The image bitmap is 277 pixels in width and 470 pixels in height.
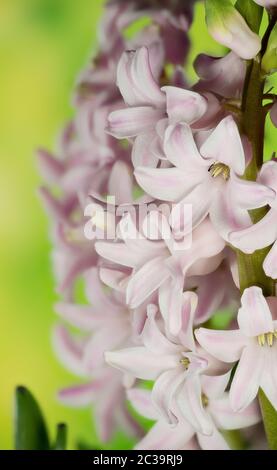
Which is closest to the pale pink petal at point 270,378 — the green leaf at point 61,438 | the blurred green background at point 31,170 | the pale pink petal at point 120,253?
the pale pink petal at point 120,253

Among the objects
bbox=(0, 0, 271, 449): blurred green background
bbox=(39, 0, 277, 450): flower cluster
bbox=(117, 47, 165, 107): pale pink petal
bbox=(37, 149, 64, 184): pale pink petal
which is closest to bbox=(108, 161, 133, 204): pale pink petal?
bbox=(39, 0, 277, 450): flower cluster

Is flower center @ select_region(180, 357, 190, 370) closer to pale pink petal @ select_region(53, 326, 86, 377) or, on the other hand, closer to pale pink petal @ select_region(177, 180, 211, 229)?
pale pink petal @ select_region(177, 180, 211, 229)

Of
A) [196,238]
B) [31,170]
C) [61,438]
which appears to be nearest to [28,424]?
[61,438]

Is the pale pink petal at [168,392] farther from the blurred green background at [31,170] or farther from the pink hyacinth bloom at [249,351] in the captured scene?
the blurred green background at [31,170]

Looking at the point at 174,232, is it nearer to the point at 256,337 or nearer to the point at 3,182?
the point at 256,337

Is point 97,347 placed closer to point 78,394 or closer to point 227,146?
point 78,394
